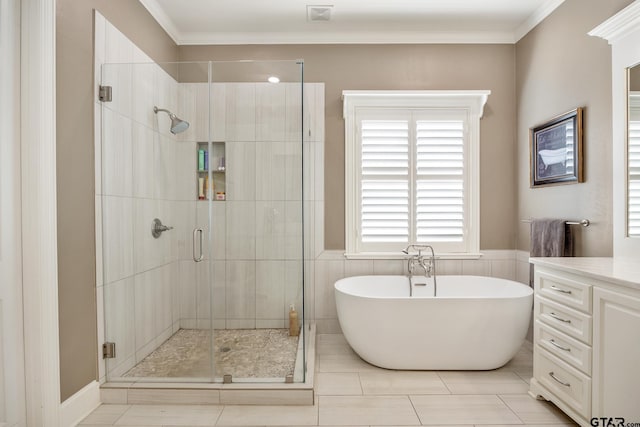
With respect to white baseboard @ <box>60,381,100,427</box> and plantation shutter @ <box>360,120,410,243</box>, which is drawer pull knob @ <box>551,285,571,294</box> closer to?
plantation shutter @ <box>360,120,410,243</box>

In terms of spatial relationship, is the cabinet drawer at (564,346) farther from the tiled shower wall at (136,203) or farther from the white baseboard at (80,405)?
the white baseboard at (80,405)

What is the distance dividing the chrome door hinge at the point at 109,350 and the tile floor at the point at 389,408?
0.27 m

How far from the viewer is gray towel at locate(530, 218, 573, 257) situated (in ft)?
8.23

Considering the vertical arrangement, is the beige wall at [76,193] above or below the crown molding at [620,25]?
below

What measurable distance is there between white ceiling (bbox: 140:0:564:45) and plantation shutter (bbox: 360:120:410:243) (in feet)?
2.65

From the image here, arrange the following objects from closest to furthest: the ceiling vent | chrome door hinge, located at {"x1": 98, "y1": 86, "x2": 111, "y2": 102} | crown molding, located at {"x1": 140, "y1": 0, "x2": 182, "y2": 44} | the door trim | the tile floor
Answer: the door trim
the tile floor
chrome door hinge, located at {"x1": 98, "y1": 86, "x2": 111, "y2": 102}
crown molding, located at {"x1": 140, "y1": 0, "x2": 182, "y2": 44}
the ceiling vent

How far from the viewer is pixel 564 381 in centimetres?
189

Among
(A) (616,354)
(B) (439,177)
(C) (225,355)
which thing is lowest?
(C) (225,355)

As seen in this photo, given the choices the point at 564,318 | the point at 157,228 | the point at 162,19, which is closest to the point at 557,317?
the point at 564,318

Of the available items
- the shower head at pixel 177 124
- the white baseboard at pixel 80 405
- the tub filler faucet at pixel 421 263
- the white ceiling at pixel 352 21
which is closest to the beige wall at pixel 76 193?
the white baseboard at pixel 80 405

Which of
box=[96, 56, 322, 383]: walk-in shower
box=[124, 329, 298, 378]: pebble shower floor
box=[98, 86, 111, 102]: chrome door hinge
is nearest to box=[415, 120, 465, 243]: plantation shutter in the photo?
box=[96, 56, 322, 383]: walk-in shower

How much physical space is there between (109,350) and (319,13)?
2865mm

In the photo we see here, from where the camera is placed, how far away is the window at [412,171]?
129 inches

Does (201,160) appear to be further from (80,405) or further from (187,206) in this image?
(80,405)
